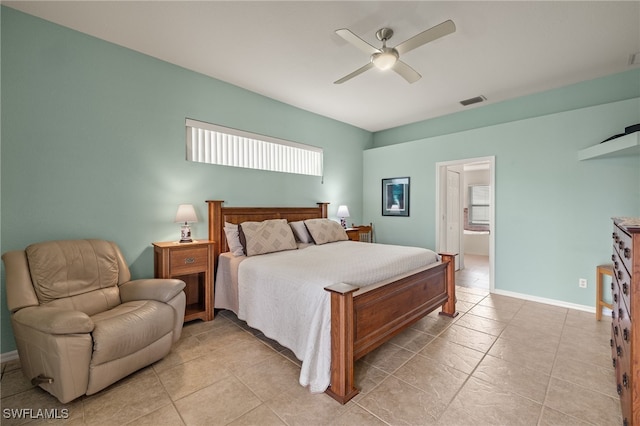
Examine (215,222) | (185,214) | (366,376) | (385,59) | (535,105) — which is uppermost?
(535,105)

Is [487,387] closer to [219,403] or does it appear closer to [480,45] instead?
[219,403]

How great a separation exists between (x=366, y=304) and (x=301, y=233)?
77.5 inches

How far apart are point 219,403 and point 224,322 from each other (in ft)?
4.45

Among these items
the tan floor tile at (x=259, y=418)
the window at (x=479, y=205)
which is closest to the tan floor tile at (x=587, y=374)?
the tan floor tile at (x=259, y=418)

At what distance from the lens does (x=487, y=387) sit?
1965 millimetres

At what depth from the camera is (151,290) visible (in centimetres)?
236

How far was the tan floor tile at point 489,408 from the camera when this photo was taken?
166cm

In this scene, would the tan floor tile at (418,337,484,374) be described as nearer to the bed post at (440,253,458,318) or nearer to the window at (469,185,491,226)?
the bed post at (440,253,458,318)

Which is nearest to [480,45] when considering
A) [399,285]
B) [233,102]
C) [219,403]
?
[399,285]

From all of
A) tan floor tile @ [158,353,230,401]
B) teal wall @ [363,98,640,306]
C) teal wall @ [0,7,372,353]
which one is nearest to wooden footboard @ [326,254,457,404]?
tan floor tile @ [158,353,230,401]

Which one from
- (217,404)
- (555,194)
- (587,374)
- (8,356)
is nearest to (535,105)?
(555,194)

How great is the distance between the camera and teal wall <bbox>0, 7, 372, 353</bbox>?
7.73 feet

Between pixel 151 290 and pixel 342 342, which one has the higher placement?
pixel 151 290

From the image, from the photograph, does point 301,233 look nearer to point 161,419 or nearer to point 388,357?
point 388,357
